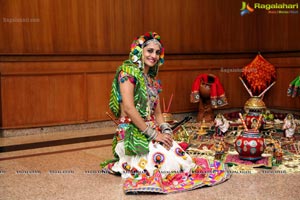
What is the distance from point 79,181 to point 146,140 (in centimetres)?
56

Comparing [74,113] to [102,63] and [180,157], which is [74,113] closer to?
[102,63]

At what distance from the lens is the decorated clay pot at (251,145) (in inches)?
142

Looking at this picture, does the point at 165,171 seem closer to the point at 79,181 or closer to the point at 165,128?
the point at 165,128

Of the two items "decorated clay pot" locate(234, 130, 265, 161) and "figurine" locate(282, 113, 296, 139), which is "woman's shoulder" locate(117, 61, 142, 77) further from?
"figurine" locate(282, 113, 296, 139)

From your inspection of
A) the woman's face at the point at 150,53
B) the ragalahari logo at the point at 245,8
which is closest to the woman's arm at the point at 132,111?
the woman's face at the point at 150,53

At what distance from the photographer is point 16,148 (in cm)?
440

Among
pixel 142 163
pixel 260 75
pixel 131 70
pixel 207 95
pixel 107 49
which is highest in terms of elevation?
pixel 107 49

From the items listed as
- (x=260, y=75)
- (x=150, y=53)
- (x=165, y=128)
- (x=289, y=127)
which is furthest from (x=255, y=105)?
(x=150, y=53)

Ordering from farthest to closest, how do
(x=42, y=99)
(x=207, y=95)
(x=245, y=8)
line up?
(x=245, y=8), (x=207, y=95), (x=42, y=99)

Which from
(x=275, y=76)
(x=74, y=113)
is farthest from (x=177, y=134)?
(x=275, y=76)

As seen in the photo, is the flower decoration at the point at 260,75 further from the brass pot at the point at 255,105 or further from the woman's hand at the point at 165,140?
the woman's hand at the point at 165,140

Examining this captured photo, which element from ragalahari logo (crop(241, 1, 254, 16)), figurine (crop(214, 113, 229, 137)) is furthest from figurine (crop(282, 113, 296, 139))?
ragalahari logo (crop(241, 1, 254, 16))

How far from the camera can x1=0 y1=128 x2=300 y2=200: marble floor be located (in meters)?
2.85

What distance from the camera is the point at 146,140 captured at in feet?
10.5
